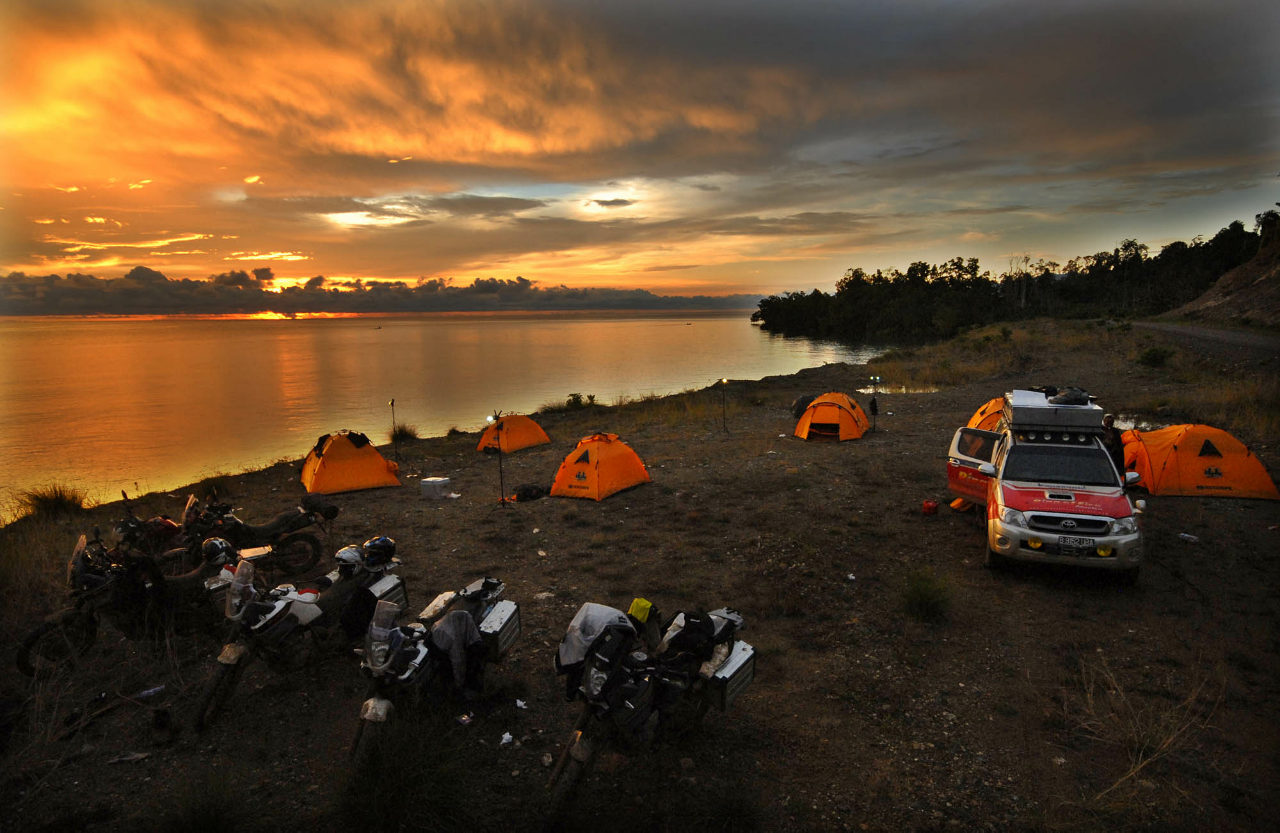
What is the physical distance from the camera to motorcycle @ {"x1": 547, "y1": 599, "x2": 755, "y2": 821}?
3932 mm

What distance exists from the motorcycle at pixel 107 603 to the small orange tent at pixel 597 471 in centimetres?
635

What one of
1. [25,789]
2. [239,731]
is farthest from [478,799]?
[25,789]

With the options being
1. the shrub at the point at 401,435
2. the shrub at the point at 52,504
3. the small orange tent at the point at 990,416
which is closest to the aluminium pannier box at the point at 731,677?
the small orange tent at the point at 990,416

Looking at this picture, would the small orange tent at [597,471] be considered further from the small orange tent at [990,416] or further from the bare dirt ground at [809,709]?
the small orange tent at [990,416]

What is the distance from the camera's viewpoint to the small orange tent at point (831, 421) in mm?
15945

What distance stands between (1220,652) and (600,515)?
7.93 m

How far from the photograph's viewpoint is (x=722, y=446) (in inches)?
639

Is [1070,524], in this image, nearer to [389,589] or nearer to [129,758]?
[389,589]

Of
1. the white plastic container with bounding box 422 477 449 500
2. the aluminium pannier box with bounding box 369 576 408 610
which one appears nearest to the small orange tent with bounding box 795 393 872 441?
the white plastic container with bounding box 422 477 449 500

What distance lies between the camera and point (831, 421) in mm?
16031

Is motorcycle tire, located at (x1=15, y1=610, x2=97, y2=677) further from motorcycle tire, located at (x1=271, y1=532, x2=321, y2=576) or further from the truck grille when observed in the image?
the truck grille

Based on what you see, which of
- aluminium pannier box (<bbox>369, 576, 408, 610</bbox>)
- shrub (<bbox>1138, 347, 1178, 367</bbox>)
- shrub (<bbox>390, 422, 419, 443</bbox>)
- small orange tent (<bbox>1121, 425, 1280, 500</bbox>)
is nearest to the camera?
aluminium pannier box (<bbox>369, 576, 408, 610</bbox>)

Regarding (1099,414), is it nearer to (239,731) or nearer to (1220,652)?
(1220,652)

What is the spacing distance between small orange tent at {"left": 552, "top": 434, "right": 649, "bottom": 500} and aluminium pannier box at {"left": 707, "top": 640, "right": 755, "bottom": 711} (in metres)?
7.08
